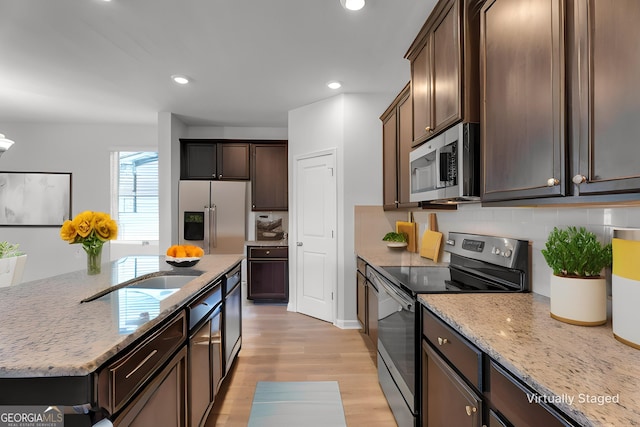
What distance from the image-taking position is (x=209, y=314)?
1.87 meters

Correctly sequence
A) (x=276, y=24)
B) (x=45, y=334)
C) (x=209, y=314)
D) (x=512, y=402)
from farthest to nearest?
(x=276, y=24) < (x=209, y=314) < (x=45, y=334) < (x=512, y=402)

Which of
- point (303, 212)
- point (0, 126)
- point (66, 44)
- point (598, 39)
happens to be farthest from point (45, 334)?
point (0, 126)

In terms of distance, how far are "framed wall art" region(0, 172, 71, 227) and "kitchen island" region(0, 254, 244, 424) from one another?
162 inches

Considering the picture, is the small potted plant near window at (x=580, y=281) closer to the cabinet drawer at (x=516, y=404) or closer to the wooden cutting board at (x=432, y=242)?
the cabinet drawer at (x=516, y=404)

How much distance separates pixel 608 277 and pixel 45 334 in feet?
6.28

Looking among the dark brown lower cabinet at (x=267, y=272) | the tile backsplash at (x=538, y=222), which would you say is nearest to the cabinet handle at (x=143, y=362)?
the tile backsplash at (x=538, y=222)

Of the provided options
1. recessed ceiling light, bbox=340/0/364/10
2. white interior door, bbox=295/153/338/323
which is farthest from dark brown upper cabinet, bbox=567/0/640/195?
white interior door, bbox=295/153/338/323

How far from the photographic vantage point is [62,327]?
1.03m

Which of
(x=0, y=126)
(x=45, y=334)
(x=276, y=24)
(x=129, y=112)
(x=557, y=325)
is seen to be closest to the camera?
(x=45, y=334)

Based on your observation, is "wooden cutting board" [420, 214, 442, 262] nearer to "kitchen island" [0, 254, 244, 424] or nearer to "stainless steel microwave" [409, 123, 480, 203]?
"stainless steel microwave" [409, 123, 480, 203]

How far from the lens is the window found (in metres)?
5.11

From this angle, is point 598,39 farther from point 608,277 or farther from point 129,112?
point 129,112

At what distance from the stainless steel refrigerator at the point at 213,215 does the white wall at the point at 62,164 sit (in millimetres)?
1299

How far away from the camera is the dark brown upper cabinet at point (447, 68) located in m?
1.59
